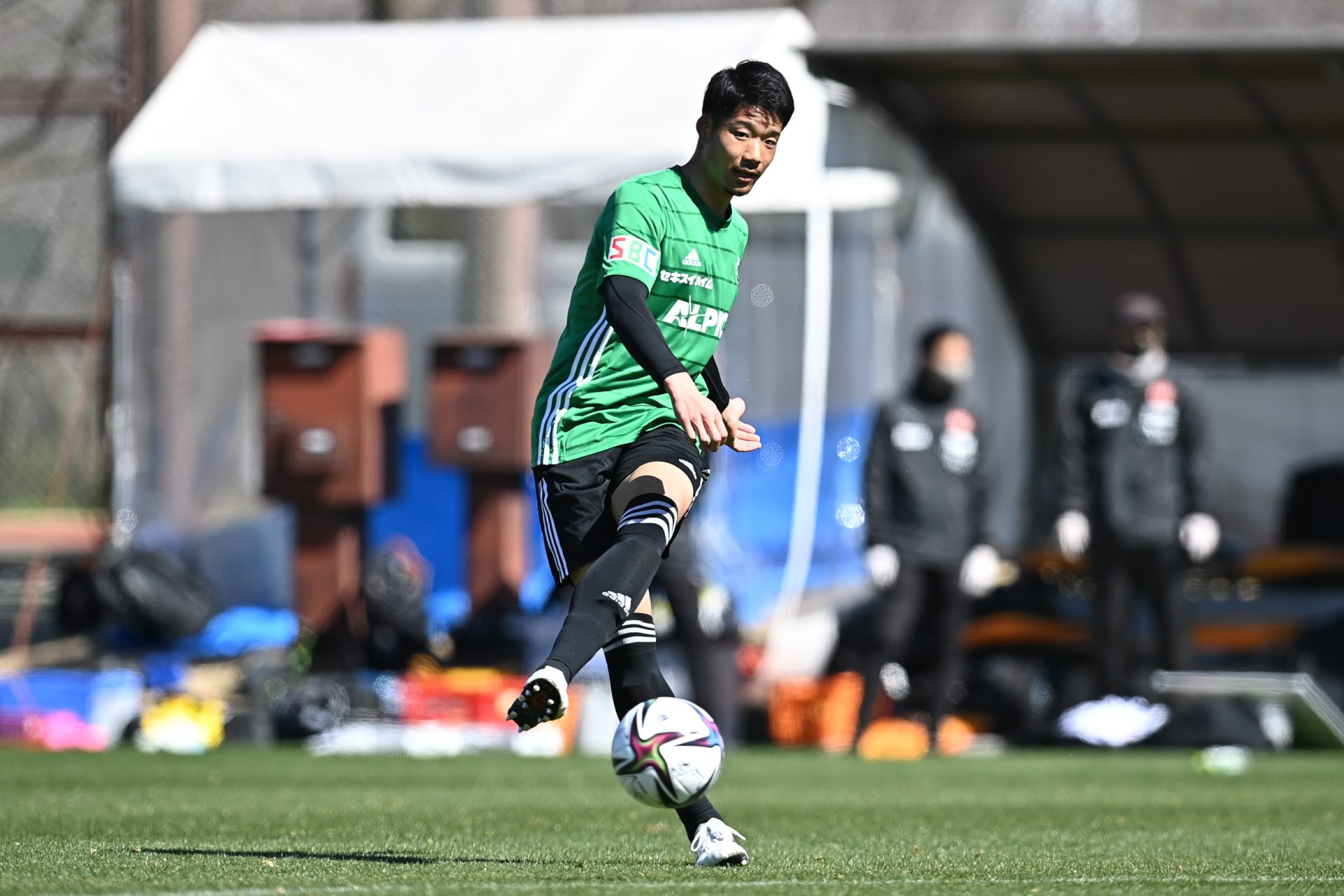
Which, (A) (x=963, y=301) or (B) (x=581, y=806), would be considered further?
(A) (x=963, y=301)

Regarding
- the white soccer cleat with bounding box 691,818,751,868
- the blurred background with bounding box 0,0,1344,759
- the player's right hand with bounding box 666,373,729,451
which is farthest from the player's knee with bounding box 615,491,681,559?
the blurred background with bounding box 0,0,1344,759

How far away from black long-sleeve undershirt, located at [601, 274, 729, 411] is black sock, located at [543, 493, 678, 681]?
0.31 m

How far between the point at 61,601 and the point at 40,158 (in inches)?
129

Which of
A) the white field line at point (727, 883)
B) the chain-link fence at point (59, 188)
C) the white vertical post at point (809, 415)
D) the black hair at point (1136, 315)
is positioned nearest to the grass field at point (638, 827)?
the white field line at point (727, 883)

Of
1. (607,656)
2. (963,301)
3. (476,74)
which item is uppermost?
(476,74)

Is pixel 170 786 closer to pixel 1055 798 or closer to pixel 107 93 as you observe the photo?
pixel 1055 798

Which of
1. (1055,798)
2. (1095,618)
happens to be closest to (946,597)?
(1095,618)

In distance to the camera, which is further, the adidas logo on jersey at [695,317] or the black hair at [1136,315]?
the black hair at [1136,315]

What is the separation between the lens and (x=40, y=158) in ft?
47.4

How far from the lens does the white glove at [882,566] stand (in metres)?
11.2

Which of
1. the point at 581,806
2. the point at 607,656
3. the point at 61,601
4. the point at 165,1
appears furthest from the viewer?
the point at 165,1

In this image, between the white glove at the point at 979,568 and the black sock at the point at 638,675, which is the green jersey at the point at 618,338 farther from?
the white glove at the point at 979,568

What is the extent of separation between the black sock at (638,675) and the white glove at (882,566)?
603 cm

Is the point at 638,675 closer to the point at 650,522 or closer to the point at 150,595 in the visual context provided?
the point at 650,522
